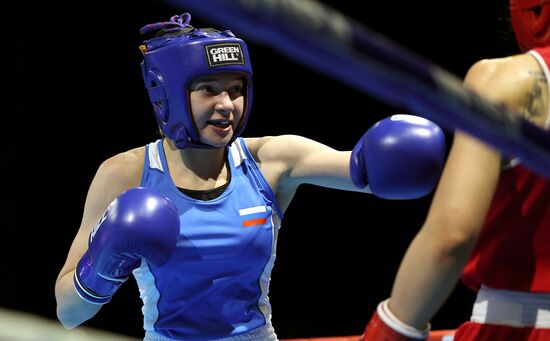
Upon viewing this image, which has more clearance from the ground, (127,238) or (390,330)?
(390,330)

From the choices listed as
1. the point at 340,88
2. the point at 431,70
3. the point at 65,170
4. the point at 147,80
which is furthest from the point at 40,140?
the point at 431,70

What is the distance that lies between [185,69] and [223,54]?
9cm

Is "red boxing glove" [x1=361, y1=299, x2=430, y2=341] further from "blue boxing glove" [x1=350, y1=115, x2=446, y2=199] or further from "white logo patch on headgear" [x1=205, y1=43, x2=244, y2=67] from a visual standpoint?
"white logo patch on headgear" [x1=205, y1=43, x2=244, y2=67]

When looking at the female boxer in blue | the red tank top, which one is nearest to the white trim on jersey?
the female boxer in blue

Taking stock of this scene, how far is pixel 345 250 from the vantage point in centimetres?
423

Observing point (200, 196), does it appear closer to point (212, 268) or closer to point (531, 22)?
point (212, 268)

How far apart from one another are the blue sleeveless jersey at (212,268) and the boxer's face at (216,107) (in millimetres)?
134

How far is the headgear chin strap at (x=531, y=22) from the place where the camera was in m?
1.27

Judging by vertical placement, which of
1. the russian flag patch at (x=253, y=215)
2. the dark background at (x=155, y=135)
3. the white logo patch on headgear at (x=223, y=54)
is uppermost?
the white logo patch on headgear at (x=223, y=54)

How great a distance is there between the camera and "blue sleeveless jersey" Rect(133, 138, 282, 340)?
202cm

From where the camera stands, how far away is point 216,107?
203 centimetres

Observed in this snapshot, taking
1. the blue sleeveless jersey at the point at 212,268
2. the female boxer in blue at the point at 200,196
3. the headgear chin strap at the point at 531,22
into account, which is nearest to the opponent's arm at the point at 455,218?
the headgear chin strap at the point at 531,22

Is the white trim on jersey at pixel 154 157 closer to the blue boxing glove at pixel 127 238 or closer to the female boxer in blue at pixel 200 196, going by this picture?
the female boxer in blue at pixel 200 196

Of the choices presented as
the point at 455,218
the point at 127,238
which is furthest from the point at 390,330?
the point at 127,238
